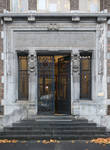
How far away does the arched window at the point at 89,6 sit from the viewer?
7.82m

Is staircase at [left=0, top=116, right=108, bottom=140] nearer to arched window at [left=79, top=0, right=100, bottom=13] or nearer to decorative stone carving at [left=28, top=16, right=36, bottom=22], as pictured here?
decorative stone carving at [left=28, top=16, right=36, bottom=22]

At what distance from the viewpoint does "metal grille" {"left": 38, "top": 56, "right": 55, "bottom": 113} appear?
7.97m

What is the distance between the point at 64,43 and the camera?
25.2ft

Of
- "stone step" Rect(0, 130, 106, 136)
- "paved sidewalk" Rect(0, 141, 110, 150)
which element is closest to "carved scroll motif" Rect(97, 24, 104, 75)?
"stone step" Rect(0, 130, 106, 136)

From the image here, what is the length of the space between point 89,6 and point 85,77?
3.45 metres

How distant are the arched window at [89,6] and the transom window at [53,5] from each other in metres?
0.67

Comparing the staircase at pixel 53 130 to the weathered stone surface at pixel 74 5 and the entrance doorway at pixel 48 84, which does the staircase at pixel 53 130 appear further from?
the weathered stone surface at pixel 74 5

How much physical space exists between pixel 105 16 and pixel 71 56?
2385mm

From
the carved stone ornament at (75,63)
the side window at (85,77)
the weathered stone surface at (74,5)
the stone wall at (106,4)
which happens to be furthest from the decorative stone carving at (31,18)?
the stone wall at (106,4)

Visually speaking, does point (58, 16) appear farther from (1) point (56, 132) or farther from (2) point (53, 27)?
(1) point (56, 132)

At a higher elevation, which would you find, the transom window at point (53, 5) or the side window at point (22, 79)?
the transom window at point (53, 5)

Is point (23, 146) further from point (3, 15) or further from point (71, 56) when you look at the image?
point (3, 15)

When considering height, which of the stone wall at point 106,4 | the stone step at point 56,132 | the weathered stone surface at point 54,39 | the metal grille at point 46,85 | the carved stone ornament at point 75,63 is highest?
the stone wall at point 106,4

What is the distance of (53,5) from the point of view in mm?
7883
